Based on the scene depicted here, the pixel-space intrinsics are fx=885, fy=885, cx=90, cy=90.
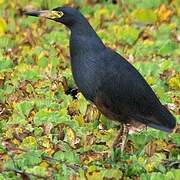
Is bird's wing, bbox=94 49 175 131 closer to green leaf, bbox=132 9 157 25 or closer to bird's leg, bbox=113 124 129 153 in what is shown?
bird's leg, bbox=113 124 129 153

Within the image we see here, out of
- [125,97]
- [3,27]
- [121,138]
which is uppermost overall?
[3,27]

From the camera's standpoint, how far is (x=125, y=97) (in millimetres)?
6055

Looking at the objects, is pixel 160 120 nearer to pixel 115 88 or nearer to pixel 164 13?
pixel 115 88

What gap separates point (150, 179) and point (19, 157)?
0.88 m

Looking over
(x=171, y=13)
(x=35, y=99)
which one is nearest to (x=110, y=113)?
(x=35, y=99)

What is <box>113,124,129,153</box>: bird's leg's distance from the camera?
6111 millimetres

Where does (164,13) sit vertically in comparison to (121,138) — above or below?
above

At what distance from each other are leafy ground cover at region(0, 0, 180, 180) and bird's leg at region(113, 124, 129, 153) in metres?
0.05

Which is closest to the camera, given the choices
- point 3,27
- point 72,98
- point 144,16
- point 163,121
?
point 163,121

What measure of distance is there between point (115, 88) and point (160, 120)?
14.8 inches

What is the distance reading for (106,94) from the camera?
5992mm

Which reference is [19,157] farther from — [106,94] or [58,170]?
[106,94]

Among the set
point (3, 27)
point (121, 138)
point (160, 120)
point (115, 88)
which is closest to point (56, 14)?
point (115, 88)

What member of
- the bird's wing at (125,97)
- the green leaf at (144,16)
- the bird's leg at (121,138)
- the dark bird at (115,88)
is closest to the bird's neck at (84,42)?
the dark bird at (115,88)
